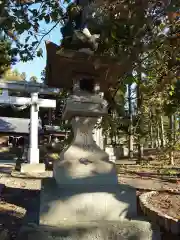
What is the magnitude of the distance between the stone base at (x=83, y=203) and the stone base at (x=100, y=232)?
0.14 m

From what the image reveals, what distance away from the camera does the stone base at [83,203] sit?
3572 mm

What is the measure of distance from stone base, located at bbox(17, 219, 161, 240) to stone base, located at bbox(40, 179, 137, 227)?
0.47ft

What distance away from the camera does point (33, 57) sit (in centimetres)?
592

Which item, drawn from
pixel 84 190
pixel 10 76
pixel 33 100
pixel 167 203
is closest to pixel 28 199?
pixel 167 203

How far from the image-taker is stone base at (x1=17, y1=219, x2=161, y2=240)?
10.8ft

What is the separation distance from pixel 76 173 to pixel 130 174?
24.6ft

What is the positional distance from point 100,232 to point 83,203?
1.40 ft

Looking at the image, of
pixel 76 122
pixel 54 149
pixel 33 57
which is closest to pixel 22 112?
pixel 54 149

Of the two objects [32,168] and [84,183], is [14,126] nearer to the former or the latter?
[32,168]

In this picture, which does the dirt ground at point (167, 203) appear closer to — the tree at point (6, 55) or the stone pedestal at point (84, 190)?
the stone pedestal at point (84, 190)

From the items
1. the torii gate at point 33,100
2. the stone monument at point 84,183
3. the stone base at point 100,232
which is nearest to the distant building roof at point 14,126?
the torii gate at point 33,100

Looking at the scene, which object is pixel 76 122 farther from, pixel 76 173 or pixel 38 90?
pixel 38 90

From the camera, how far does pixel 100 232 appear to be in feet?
11.2

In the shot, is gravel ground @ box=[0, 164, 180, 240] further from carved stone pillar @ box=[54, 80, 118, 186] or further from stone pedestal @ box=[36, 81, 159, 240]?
carved stone pillar @ box=[54, 80, 118, 186]
